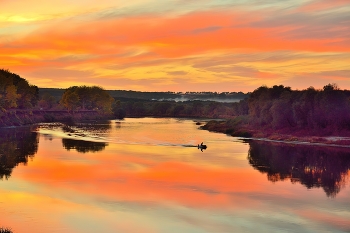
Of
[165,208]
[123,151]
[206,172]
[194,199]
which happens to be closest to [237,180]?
[206,172]

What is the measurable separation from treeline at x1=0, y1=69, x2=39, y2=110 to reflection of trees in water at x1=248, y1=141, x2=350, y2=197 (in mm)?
96415

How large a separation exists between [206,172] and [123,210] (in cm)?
1975

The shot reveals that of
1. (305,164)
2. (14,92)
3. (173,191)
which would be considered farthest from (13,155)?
(14,92)

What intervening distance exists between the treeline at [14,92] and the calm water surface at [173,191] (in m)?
84.6

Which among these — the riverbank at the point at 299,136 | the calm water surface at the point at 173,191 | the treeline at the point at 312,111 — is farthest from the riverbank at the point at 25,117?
the treeline at the point at 312,111

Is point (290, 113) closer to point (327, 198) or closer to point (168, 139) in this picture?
point (168, 139)

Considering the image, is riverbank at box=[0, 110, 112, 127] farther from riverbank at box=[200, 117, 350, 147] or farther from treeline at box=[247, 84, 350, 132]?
treeline at box=[247, 84, 350, 132]

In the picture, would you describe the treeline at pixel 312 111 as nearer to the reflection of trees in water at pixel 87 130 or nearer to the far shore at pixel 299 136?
the far shore at pixel 299 136

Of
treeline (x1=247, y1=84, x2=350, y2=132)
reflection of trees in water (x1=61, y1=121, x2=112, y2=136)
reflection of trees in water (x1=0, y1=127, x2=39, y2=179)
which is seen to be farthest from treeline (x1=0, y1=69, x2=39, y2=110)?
treeline (x1=247, y1=84, x2=350, y2=132)

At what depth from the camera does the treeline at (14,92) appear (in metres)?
148

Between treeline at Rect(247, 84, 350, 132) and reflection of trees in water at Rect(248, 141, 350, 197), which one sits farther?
treeline at Rect(247, 84, 350, 132)

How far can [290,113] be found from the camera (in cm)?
9956

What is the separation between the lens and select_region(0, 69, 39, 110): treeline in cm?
14812

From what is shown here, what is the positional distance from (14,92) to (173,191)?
12468 cm
